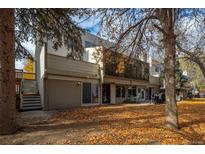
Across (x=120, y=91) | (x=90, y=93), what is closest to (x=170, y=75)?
(x=90, y=93)

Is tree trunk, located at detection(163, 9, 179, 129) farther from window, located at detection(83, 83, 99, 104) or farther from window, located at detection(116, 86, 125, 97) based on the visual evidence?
window, located at detection(116, 86, 125, 97)

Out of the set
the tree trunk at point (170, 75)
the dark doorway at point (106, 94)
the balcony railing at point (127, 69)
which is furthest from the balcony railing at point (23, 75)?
the tree trunk at point (170, 75)

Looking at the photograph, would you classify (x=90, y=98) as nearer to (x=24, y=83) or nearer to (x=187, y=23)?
(x=24, y=83)

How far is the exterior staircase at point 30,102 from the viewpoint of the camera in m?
21.1

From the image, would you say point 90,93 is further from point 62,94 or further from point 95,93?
point 62,94

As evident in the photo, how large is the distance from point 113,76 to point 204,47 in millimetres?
14549

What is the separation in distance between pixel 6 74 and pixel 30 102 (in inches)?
405

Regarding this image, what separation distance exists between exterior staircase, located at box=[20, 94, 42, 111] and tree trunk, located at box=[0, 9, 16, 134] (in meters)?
9.64

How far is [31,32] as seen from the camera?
17.9 m

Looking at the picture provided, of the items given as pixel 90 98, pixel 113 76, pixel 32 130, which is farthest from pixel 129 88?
pixel 32 130

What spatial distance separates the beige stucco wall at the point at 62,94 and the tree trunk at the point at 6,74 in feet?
35.1

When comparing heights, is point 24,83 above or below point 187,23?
below

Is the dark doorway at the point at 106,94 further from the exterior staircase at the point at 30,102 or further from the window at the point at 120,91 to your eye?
the exterior staircase at the point at 30,102
